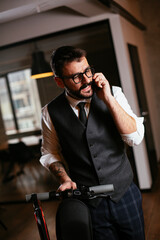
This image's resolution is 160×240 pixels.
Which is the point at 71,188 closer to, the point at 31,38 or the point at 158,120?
the point at 31,38

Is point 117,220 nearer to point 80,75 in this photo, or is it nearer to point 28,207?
point 80,75

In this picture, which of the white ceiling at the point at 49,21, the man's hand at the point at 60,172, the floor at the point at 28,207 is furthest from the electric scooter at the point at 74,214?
the white ceiling at the point at 49,21

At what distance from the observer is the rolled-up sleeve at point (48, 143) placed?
157 cm

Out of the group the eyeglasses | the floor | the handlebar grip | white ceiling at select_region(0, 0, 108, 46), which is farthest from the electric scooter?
white ceiling at select_region(0, 0, 108, 46)

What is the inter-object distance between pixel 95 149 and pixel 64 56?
1.57 feet

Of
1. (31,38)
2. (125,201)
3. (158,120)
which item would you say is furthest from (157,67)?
(125,201)

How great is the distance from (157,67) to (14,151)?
11.2ft

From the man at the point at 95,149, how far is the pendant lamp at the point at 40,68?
1.88 metres

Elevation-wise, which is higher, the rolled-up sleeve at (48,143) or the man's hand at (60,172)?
the rolled-up sleeve at (48,143)

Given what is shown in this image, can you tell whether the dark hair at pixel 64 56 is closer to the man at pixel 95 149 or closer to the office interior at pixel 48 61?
the man at pixel 95 149

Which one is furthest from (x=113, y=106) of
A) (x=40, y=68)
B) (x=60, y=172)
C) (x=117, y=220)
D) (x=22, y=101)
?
(x=22, y=101)

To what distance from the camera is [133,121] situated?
52.6 inches

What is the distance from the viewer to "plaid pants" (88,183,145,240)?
148 centimetres

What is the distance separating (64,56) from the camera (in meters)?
1.36
